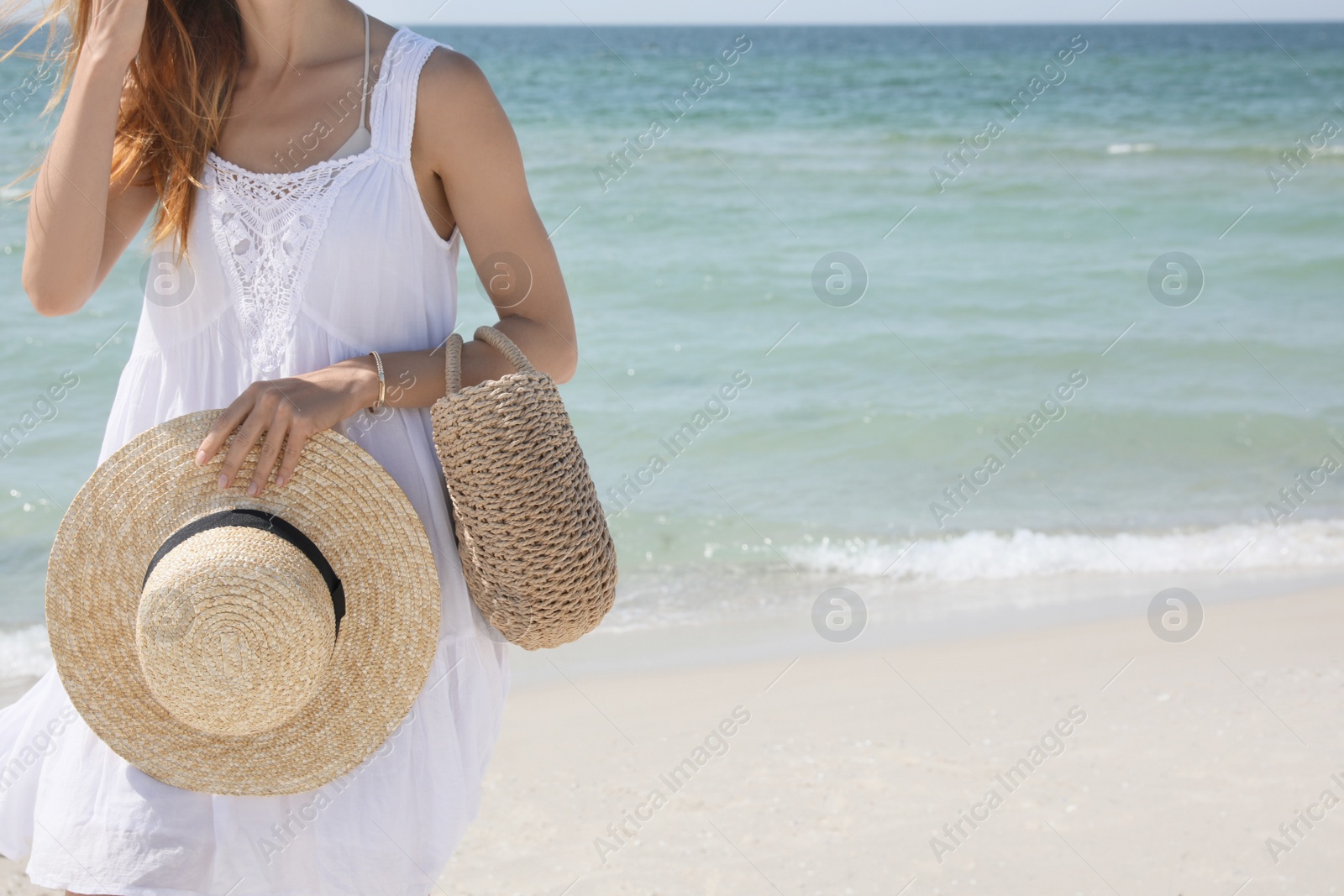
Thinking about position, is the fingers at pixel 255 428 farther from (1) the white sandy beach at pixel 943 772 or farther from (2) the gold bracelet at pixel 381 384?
(1) the white sandy beach at pixel 943 772

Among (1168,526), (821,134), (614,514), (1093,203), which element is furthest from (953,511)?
(821,134)

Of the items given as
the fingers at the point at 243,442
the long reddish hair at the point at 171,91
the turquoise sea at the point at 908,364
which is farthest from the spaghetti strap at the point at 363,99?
the turquoise sea at the point at 908,364

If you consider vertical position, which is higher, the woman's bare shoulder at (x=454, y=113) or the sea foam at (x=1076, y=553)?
the woman's bare shoulder at (x=454, y=113)

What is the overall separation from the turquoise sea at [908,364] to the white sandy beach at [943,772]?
64 centimetres

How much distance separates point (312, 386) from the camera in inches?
63.4

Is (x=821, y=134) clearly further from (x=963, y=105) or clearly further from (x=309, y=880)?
(x=309, y=880)

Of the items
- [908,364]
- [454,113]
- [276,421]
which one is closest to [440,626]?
[276,421]

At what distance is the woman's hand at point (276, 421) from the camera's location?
5.10ft

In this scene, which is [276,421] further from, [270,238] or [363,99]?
[363,99]

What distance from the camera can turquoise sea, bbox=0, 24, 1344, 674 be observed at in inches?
206

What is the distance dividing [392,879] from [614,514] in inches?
151

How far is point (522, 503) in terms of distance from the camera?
1.53m

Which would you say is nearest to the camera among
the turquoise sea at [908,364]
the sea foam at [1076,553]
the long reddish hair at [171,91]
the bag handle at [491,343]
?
the bag handle at [491,343]

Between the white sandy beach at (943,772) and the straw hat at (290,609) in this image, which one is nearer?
the straw hat at (290,609)
